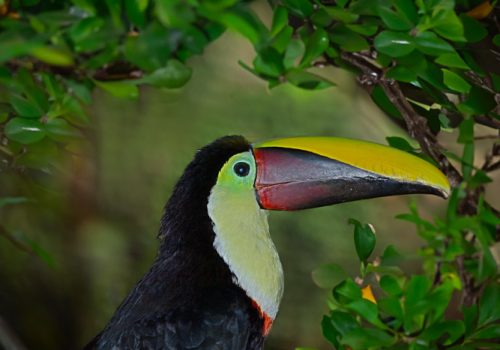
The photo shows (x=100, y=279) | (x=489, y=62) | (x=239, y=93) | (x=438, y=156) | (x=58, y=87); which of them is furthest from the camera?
(x=100, y=279)

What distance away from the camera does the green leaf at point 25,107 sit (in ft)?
3.65

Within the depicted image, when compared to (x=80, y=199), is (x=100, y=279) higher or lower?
lower

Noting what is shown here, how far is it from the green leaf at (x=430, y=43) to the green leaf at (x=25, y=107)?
1.70 feet

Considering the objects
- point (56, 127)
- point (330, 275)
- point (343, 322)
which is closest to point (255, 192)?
point (330, 275)

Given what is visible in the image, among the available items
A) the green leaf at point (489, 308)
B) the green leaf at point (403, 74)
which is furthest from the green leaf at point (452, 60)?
the green leaf at point (489, 308)

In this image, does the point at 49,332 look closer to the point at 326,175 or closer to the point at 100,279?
the point at 100,279

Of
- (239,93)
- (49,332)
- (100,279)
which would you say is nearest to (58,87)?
(239,93)

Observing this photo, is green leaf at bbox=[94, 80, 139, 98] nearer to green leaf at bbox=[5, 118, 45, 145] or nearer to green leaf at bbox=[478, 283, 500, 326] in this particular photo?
green leaf at bbox=[5, 118, 45, 145]

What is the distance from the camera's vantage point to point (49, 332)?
2.90 m

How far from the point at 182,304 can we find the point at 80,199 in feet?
4.37

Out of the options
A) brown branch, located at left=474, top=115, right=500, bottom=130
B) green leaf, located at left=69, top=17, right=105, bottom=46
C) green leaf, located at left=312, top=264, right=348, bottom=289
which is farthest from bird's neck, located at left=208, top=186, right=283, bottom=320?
green leaf, located at left=69, top=17, right=105, bottom=46

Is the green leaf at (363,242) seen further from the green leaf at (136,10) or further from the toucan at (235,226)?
the green leaf at (136,10)

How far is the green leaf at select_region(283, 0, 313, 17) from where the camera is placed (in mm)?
1103

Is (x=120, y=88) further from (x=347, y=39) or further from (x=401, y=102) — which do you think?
(x=401, y=102)
